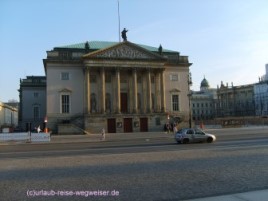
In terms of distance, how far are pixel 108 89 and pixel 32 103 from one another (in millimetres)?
22425

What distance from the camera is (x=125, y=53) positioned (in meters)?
70.8

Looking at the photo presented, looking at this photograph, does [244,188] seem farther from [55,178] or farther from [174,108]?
[174,108]

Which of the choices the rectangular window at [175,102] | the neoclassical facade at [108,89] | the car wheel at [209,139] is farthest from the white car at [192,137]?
the rectangular window at [175,102]

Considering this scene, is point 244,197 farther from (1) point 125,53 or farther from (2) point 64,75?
(2) point 64,75

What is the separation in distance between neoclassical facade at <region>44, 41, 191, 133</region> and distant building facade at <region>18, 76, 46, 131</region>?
605 inches

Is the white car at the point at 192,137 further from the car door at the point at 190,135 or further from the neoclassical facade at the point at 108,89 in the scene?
the neoclassical facade at the point at 108,89

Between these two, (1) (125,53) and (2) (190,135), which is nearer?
(2) (190,135)

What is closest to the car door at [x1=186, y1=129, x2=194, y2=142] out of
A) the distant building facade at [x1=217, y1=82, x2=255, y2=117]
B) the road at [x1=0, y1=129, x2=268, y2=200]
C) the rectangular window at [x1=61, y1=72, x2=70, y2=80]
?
the road at [x1=0, y1=129, x2=268, y2=200]

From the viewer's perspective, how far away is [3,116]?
489ft

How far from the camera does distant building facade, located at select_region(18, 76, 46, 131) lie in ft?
A: 272

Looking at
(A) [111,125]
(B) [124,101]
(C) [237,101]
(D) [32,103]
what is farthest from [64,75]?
(C) [237,101]

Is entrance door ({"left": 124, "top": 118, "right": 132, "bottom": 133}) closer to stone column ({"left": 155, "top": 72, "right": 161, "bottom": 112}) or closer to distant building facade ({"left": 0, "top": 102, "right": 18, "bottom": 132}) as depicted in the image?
stone column ({"left": 155, "top": 72, "right": 161, "bottom": 112})

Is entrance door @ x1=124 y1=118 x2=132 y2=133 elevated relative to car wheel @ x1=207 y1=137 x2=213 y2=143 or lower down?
elevated

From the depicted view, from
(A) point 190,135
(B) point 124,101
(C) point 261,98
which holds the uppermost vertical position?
(C) point 261,98
